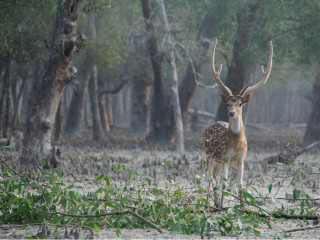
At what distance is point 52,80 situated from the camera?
31.3 ft

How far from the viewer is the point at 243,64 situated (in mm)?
15633

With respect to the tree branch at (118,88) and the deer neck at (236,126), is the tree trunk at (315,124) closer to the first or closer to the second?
the tree branch at (118,88)

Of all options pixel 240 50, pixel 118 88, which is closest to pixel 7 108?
pixel 240 50

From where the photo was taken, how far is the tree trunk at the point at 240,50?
15.0 metres

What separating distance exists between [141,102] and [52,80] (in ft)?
54.4

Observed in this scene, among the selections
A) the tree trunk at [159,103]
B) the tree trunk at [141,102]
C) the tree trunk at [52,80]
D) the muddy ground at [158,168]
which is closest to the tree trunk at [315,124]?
the muddy ground at [158,168]

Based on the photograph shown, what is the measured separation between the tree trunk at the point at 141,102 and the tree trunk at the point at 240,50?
10.4 meters

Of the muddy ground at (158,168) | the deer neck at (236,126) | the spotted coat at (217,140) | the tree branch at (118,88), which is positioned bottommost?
the muddy ground at (158,168)

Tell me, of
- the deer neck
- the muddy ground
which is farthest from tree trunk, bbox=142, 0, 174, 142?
the deer neck

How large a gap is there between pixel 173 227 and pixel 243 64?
11.8m

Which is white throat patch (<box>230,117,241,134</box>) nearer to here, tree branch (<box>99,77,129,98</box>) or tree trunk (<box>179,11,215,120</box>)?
tree trunk (<box>179,11,215,120</box>)

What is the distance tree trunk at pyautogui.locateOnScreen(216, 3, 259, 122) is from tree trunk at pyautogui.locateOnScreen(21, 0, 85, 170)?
691 cm

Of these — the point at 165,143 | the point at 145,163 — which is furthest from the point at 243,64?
the point at 145,163

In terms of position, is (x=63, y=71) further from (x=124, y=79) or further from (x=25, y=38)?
(x=124, y=79)
